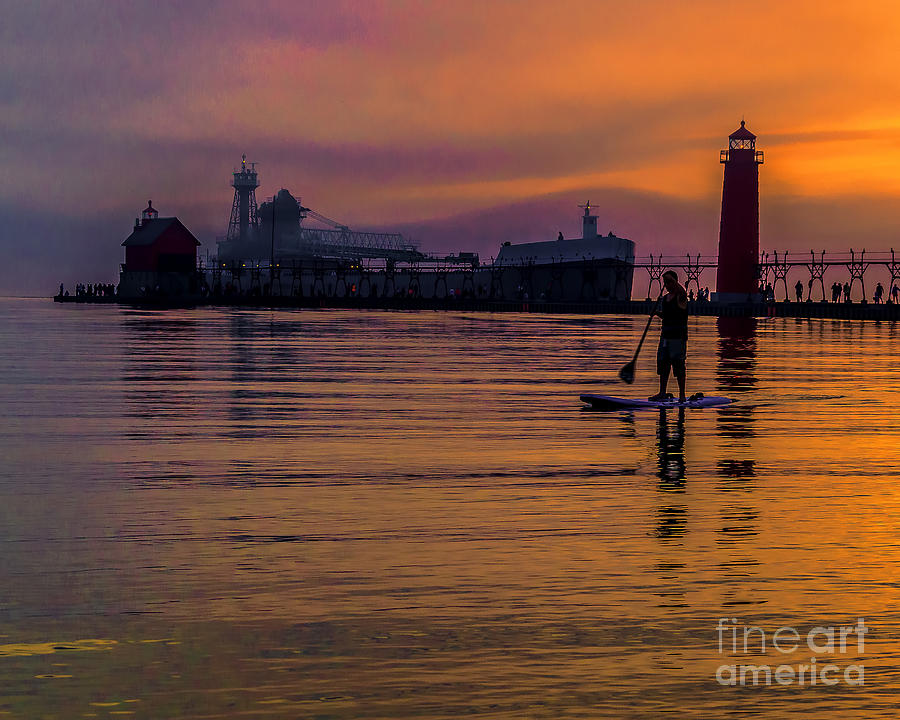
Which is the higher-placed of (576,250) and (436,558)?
(576,250)

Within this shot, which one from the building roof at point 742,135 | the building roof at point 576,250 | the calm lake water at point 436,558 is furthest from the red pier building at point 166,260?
the calm lake water at point 436,558

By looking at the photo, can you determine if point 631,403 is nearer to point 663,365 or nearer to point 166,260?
point 663,365

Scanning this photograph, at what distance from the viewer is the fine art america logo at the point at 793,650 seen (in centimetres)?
607

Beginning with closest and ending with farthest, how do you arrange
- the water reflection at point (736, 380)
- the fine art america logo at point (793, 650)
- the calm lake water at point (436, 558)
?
the calm lake water at point (436, 558) → the fine art america logo at point (793, 650) → the water reflection at point (736, 380)

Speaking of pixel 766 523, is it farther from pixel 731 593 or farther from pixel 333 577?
pixel 333 577

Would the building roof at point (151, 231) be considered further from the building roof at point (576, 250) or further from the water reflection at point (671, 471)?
the water reflection at point (671, 471)

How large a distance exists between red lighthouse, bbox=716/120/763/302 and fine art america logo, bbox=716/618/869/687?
9037 centimetres

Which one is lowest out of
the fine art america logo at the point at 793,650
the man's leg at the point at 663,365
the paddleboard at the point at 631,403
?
the fine art america logo at the point at 793,650

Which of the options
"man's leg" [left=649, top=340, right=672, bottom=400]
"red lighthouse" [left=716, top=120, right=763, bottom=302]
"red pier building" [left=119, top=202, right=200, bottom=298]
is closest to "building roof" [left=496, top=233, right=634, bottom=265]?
"red pier building" [left=119, top=202, right=200, bottom=298]

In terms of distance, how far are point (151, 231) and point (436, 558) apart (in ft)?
485

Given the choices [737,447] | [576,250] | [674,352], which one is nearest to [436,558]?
[737,447]

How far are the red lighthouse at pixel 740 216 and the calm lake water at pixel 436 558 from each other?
7695 centimetres

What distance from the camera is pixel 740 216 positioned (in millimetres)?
95125

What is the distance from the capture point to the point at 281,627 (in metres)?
6.91
